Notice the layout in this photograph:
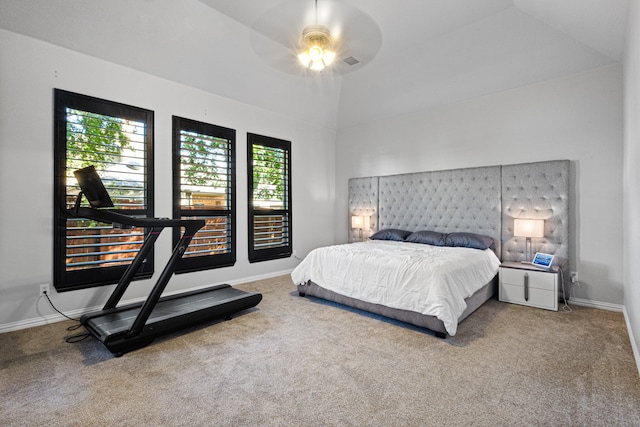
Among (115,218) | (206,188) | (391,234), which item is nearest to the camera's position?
(115,218)

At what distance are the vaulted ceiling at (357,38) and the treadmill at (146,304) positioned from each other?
1.89 m

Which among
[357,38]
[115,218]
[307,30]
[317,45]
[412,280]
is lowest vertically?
[412,280]

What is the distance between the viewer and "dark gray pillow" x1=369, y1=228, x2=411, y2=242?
16.4 ft

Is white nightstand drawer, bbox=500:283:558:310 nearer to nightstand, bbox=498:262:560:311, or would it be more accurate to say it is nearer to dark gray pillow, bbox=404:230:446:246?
nightstand, bbox=498:262:560:311

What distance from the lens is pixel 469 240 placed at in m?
4.16

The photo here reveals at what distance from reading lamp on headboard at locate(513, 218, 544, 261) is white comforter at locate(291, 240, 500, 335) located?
0.43 m

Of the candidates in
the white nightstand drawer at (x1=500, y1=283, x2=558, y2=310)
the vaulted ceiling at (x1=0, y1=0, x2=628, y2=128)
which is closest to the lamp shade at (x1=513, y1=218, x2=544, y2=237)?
the white nightstand drawer at (x1=500, y1=283, x2=558, y2=310)

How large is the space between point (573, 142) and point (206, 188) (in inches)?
190

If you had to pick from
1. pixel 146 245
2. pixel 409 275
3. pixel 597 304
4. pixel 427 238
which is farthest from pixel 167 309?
pixel 597 304

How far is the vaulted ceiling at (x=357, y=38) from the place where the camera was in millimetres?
3072

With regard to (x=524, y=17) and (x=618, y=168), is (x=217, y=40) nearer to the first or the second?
(x=524, y=17)

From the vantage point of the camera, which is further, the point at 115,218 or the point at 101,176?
the point at 101,176

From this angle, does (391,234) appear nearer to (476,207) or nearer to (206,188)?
(476,207)

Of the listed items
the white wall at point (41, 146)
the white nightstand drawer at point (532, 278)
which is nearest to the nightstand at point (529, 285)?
the white nightstand drawer at point (532, 278)
